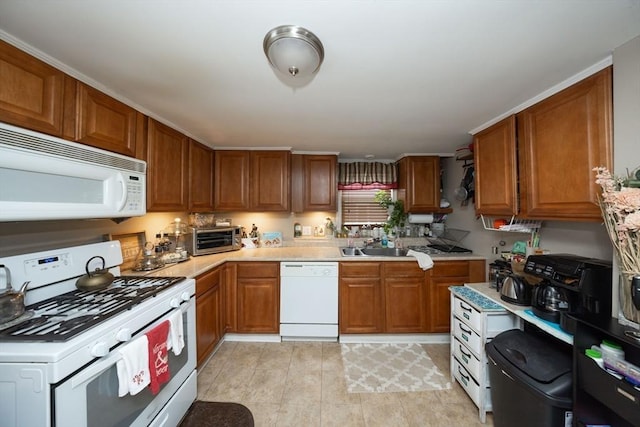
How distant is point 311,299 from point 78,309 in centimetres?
185

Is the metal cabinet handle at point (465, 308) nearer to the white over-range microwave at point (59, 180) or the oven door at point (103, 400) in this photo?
the oven door at point (103, 400)

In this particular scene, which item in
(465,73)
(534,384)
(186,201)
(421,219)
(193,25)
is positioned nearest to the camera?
(193,25)

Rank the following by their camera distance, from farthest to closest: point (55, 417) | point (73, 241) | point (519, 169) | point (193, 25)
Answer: point (519, 169) < point (73, 241) < point (193, 25) < point (55, 417)

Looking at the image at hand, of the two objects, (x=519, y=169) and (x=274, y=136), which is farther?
(x=274, y=136)

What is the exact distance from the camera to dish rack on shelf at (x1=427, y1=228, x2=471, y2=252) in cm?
293

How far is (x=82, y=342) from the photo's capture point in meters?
0.93

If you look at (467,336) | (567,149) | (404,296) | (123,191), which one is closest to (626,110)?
(567,149)

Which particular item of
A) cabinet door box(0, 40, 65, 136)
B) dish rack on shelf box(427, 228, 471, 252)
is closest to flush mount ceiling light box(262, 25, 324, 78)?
cabinet door box(0, 40, 65, 136)

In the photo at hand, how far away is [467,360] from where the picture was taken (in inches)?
70.3

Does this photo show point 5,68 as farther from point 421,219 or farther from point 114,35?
point 421,219

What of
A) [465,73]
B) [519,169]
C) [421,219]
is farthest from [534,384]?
[421,219]

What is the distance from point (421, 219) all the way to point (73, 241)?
139 inches

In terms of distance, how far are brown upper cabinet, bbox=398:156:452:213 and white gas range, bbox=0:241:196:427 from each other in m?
2.75

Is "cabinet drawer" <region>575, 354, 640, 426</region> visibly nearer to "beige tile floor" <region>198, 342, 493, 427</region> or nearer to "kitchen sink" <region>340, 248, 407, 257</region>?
"beige tile floor" <region>198, 342, 493, 427</region>
